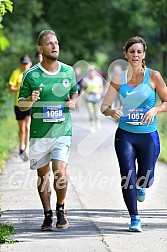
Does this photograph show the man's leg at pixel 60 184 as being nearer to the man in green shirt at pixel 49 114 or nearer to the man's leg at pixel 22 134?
the man in green shirt at pixel 49 114

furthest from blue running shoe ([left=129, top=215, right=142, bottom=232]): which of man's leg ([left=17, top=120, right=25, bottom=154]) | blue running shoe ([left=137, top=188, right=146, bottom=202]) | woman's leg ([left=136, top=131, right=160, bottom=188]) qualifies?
man's leg ([left=17, top=120, right=25, bottom=154])

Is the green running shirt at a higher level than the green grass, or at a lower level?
higher

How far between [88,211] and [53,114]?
1.76m

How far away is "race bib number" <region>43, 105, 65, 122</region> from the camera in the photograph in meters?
8.55

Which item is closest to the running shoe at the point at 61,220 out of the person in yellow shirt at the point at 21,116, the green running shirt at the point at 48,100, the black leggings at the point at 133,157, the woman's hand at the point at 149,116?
the black leggings at the point at 133,157

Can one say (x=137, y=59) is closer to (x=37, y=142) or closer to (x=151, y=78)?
(x=151, y=78)

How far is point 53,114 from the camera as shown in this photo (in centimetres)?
858

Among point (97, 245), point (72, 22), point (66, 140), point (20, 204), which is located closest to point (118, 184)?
point (20, 204)

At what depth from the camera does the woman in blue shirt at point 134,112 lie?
8.51m

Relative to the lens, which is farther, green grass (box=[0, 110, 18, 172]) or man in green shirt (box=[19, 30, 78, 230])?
green grass (box=[0, 110, 18, 172])

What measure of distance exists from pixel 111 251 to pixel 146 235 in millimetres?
860

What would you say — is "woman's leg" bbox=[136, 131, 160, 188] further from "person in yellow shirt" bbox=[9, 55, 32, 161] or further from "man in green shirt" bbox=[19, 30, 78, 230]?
"person in yellow shirt" bbox=[9, 55, 32, 161]

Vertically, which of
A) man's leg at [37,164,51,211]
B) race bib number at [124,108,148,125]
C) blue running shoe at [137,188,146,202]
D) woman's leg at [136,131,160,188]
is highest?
race bib number at [124,108,148,125]

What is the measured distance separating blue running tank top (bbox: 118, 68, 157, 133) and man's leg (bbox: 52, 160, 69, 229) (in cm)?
82
